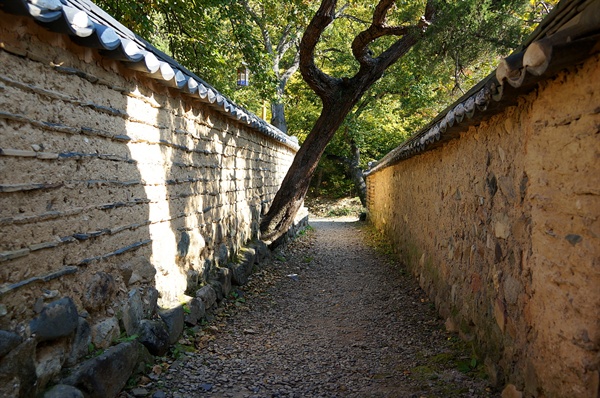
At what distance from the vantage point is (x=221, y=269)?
5812mm

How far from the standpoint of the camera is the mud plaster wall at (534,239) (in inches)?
81.4

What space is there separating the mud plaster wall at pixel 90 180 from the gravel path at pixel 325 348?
2.28 ft

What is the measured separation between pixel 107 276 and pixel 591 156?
2901 mm

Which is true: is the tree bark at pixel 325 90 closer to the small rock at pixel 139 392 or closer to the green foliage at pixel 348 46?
the green foliage at pixel 348 46

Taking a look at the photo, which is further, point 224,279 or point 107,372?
point 224,279

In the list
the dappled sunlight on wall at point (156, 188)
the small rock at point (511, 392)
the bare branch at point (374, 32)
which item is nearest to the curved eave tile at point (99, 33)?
the dappled sunlight on wall at point (156, 188)

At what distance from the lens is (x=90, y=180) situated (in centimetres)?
303

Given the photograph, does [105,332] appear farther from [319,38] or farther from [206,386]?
[319,38]

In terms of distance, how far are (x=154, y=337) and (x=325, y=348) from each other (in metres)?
1.55

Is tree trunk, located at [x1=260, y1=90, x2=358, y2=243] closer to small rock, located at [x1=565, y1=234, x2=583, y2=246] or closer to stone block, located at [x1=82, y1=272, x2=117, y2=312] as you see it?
stone block, located at [x1=82, y1=272, x2=117, y2=312]

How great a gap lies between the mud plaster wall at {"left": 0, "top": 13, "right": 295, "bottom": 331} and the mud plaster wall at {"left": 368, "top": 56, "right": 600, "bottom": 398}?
2636mm

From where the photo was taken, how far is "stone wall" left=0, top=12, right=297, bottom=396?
7.61 feet

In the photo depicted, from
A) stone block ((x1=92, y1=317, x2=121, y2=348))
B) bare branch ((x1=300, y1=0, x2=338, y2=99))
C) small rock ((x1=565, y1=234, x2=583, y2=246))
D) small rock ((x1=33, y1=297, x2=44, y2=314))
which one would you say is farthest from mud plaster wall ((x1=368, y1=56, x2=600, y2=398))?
bare branch ((x1=300, y1=0, x2=338, y2=99))

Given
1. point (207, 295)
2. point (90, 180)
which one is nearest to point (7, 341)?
point (90, 180)
